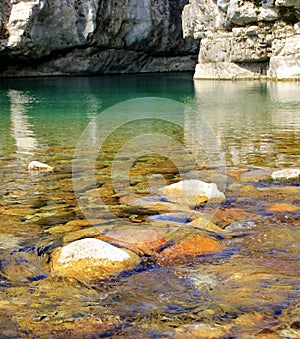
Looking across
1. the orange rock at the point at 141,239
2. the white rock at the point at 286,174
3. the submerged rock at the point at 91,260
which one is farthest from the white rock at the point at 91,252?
the white rock at the point at 286,174

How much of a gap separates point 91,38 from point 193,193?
55.7m

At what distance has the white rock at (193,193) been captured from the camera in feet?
23.2

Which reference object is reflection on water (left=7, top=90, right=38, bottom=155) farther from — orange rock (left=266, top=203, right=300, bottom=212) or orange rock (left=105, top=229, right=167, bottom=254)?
orange rock (left=266, top=203, right=300, bottom=212)

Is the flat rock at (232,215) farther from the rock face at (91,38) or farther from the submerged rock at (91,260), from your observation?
the rock face at (91,38)

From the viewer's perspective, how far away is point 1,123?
18141mm

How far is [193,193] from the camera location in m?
7.19

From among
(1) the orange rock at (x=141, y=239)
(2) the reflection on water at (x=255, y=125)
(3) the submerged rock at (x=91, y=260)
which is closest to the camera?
(3) the submerged rock at (x=91, y=260)

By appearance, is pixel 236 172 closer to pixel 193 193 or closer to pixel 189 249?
pixel 193 193

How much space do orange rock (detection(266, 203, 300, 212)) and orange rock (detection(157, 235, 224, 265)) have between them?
150 cm

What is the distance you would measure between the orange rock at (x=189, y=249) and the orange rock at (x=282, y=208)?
1.50 metres

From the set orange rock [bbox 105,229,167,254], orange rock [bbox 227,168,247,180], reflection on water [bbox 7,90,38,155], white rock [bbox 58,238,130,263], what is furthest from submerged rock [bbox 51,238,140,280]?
reflection on water [bbox 7,90,38,155]

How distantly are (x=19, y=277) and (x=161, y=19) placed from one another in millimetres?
65357

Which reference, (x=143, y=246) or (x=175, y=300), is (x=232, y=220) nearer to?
(x=143, y=246)

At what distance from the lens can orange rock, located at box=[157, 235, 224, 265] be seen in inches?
198
